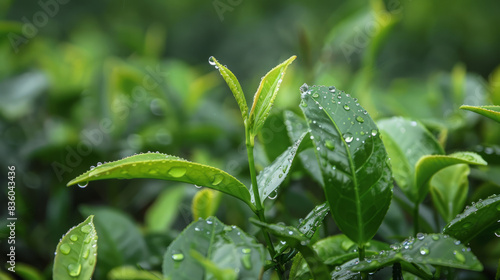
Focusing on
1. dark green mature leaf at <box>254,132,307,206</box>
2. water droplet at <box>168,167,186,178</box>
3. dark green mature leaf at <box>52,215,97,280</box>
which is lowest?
dark green mature leaf at <box>52,215,97,280</box>

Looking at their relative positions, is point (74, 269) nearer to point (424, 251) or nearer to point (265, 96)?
point (265, 96)

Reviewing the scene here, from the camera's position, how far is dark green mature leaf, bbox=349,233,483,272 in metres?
0.60

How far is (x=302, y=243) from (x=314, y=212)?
0.44 feet

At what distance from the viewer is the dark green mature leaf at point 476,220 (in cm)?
70

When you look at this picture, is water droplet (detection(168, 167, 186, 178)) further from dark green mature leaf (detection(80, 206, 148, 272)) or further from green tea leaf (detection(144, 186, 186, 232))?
green tea leaf (detection(144, 186, 186, 232))

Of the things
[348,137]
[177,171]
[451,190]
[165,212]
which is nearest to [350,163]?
[348,137]

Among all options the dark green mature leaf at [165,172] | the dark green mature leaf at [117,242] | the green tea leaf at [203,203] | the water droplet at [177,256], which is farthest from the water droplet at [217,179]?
the dark green mature leaf at [117,242]

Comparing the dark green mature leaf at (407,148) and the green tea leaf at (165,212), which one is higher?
the dark green mature leaf at (407,148)

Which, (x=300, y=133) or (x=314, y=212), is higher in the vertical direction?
(x=300, y=133)

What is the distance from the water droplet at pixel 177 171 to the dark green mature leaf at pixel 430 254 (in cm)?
28

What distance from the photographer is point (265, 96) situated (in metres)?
0.75

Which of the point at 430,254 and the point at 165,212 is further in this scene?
the point at 165,212

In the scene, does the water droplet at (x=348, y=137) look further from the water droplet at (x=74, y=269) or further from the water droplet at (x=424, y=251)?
the water droplet at (x=74, y=269)

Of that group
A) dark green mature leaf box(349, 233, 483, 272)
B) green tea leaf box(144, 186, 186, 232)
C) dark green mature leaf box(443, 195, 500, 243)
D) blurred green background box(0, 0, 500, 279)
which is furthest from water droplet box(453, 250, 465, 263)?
green tea leaf box(144, 186, 186, 232)
